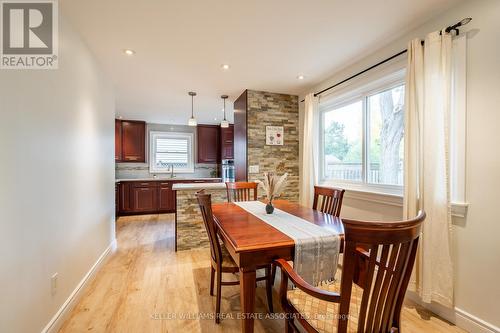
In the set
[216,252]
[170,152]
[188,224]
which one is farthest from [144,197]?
[216,252]

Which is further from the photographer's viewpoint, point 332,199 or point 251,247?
point 332,199

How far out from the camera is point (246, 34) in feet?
6.68

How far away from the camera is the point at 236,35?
2.05 m

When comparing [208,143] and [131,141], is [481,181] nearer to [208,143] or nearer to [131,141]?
[208,143]

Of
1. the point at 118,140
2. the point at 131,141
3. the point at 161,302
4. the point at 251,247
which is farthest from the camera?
the point at 131,141

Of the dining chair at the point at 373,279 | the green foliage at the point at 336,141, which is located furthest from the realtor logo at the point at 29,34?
the green foliage at the point at 336,141

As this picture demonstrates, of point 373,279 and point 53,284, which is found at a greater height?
point 373,279

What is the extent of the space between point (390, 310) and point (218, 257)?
1138mm

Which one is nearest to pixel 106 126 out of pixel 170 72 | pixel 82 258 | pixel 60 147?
pixel 170 72

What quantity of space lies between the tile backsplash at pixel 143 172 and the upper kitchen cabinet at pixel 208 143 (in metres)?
0.38

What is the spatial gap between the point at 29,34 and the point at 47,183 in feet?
3.38

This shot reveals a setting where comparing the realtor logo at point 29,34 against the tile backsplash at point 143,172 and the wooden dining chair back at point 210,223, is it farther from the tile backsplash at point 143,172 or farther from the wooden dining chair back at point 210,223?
the tile backsplash at point 143,172

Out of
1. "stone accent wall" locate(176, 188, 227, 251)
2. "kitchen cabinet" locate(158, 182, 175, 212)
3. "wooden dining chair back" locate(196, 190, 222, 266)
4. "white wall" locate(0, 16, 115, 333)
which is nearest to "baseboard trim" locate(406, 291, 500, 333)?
"wooden dining chair back" locate(196, 190, 222, 266)

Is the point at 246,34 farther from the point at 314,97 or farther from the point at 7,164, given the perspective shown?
the point at 7,164
